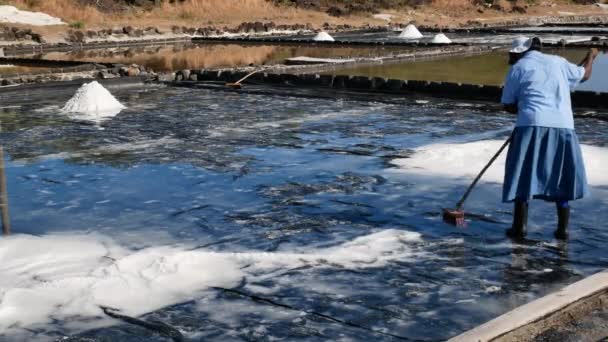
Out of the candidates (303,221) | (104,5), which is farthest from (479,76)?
(104,5)

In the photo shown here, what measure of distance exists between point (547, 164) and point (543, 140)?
0.15m

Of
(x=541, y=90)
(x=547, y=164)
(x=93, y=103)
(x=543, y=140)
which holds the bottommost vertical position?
(x=93, y=103)

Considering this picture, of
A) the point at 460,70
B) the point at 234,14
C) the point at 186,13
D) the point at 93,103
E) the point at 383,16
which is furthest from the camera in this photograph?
the point at 383,16

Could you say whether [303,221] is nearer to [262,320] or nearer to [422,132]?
[262,320]

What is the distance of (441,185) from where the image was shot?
7641 millimetres

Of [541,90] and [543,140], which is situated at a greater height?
[541,90]

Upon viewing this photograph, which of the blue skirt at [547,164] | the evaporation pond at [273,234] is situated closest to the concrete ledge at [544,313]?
the evaporation pond at [273,234]

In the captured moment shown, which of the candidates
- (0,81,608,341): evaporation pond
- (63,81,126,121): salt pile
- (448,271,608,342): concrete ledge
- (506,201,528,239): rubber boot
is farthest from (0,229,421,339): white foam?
(63,81,126,121): salt pile

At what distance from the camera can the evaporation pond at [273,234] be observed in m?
4.66

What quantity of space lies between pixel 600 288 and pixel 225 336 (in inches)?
72.5

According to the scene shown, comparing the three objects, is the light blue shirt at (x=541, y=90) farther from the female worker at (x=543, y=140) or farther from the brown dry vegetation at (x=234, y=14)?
the brown dry vegetation at (x=234, y=14)

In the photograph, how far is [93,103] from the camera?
13102 millimetres

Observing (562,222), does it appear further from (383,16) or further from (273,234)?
(383,16)

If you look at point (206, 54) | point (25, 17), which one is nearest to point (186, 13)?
point (25, 17)
